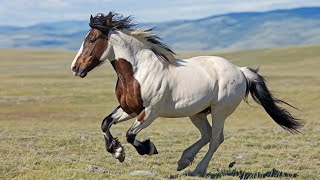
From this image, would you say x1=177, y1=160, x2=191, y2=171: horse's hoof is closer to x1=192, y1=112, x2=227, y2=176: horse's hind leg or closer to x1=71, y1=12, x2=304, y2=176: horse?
x1=71, y1=12, x2=304, y2=176: horse

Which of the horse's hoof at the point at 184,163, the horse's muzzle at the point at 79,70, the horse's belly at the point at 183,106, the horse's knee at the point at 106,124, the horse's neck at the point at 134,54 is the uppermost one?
the horse's neck at the point at 134,54

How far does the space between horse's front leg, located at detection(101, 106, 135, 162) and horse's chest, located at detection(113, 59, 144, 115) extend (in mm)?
174

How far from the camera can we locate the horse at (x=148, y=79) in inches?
373

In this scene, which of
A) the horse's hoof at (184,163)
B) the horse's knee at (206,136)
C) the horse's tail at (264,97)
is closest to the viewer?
the horse's hoof at (184,163)

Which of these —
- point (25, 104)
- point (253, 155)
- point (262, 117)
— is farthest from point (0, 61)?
point (253, 155)

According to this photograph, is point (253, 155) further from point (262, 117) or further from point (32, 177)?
point (262, 117)

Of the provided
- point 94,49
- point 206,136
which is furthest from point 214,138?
point 94,49

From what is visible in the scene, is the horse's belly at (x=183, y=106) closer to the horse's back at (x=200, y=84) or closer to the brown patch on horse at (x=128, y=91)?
the horse's back at (x=200, y=84)

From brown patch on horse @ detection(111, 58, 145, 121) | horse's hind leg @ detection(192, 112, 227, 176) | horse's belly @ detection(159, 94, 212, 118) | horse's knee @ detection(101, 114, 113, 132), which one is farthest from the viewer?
horse's hind leg @ detection(192, 112, 227, 176)

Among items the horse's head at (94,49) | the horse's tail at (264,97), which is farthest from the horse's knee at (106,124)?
the horse's tail at (264,97)

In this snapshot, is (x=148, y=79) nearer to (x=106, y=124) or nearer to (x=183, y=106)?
(x=183, y=106)

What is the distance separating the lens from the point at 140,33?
995cm

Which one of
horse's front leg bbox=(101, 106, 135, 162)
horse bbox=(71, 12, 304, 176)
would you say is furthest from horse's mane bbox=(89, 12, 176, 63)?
horse's front leg bbox=(101, 106, 135, 162)

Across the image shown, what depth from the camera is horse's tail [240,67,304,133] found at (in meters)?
11.2
